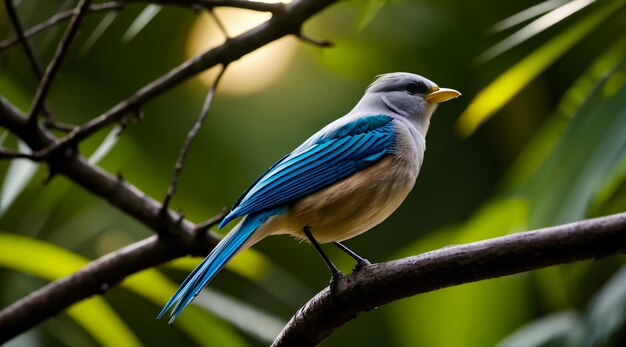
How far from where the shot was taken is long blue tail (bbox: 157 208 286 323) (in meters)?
2.01

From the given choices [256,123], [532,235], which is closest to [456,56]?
[256,123]

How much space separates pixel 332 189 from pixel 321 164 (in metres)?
0.13

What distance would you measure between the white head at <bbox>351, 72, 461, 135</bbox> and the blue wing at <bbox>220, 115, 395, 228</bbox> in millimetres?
164

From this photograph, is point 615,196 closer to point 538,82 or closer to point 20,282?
point 538,82

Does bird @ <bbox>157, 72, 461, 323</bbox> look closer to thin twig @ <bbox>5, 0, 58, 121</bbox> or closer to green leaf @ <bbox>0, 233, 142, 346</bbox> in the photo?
thin twig @ <bbox>5, 0, 58, 121</bbox>

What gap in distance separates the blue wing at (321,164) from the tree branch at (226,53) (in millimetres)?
411

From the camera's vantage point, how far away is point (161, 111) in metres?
6.30

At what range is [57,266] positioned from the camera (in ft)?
11.9

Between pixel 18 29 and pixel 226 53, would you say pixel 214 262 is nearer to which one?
pixel 226 53

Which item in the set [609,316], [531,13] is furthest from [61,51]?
[609,316]

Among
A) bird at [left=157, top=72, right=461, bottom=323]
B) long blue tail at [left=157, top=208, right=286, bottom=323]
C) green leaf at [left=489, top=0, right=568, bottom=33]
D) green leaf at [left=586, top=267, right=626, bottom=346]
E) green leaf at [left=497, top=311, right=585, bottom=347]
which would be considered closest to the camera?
long blue tail at [left=157, top=208, right=286, bottom=323]

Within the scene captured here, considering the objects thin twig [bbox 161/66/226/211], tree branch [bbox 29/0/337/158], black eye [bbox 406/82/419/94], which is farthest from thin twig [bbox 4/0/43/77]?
black eye [bbox 406/82/419/94]

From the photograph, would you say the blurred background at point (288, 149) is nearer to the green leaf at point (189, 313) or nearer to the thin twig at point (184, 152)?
the green leaf at point (189, 313)

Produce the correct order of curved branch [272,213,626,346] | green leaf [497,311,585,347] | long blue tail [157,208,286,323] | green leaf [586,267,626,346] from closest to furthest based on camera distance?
1. curved branch [272,213,626,346]
2. long blue tail [157,208,286,323]
3. green leaf [586,267,626,346]
4. green leaf [497,311,585,347]
